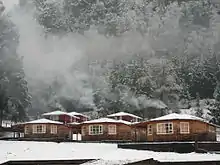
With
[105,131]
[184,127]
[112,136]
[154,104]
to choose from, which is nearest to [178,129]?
[184,127]

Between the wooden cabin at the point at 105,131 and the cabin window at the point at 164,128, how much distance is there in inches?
287

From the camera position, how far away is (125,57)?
106625 mm

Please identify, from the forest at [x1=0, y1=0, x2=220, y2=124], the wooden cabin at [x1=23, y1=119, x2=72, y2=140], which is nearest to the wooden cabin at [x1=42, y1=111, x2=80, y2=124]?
the forest at [x1=0, y1=0, x2=220, y2=124]

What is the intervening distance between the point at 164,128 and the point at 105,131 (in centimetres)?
883

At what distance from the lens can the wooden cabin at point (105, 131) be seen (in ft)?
150

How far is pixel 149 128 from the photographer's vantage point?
4091cm

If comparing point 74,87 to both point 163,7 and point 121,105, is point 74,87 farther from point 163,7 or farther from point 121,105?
point 163,7

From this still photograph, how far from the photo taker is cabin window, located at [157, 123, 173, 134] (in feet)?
127


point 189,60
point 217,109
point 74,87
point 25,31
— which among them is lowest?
point 217,109

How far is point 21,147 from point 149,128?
1261cm

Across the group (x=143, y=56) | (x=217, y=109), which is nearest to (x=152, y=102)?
(x=217, y=109)

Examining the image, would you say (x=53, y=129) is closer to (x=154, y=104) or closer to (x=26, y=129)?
(x=26, y=129)

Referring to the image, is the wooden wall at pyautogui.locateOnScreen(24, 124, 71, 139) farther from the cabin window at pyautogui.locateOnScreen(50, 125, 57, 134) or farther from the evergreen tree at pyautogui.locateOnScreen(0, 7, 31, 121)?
the evergreen tree at pyautogui.locateOnScreen(0, 7, 31, 121)

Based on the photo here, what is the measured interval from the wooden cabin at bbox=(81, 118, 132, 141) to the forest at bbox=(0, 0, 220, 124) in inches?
604
